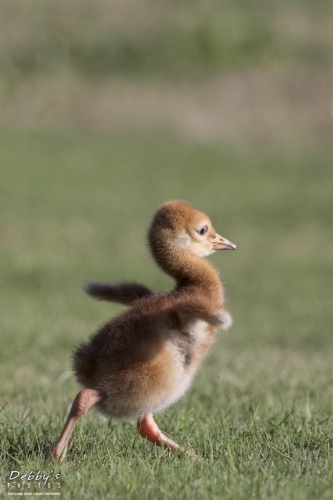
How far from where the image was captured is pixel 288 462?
4273 millimetres

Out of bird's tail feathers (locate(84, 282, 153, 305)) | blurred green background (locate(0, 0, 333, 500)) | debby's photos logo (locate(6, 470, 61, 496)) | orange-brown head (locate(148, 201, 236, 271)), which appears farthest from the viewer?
bird's tail feathers (locate(84, 282, 153, 305))

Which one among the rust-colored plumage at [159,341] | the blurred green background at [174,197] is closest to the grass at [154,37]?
the blurred green background at [174,197]

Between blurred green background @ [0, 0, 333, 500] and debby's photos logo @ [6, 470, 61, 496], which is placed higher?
blurred green background @ [0, 0, 333, 500]

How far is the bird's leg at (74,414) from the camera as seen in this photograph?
4414 mm

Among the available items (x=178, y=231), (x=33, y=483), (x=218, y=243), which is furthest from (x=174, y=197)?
(x=33, y=483)

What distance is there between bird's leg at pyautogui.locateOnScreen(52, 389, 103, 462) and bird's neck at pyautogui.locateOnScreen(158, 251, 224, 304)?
68 cm

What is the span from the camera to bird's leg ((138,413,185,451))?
4711 millimetres

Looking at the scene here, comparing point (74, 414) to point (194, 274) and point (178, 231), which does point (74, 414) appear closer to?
point (194, 274)

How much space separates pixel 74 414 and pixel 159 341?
51cm

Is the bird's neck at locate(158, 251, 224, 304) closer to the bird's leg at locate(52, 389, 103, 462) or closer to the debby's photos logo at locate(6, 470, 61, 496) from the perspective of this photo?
the bird's leg at locate(52, 389, 103, 462)

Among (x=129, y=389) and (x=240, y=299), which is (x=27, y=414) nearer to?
(x=129, y=389)

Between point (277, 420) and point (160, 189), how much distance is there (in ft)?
52.3

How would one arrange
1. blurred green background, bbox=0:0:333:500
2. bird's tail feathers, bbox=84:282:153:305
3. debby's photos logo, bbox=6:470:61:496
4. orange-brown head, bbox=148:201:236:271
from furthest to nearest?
1. bird's tail feathers, bbox=84:282:153:305
2. orange-brown head, bbox=148:201:236:271
3. blurred green background, bbox=0:0:333:500
4. debby's photos logo, bbox=6:470:61:496

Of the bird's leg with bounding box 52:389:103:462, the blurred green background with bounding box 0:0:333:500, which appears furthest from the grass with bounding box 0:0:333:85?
the bird's leg with bounding box 52:389:103:462
